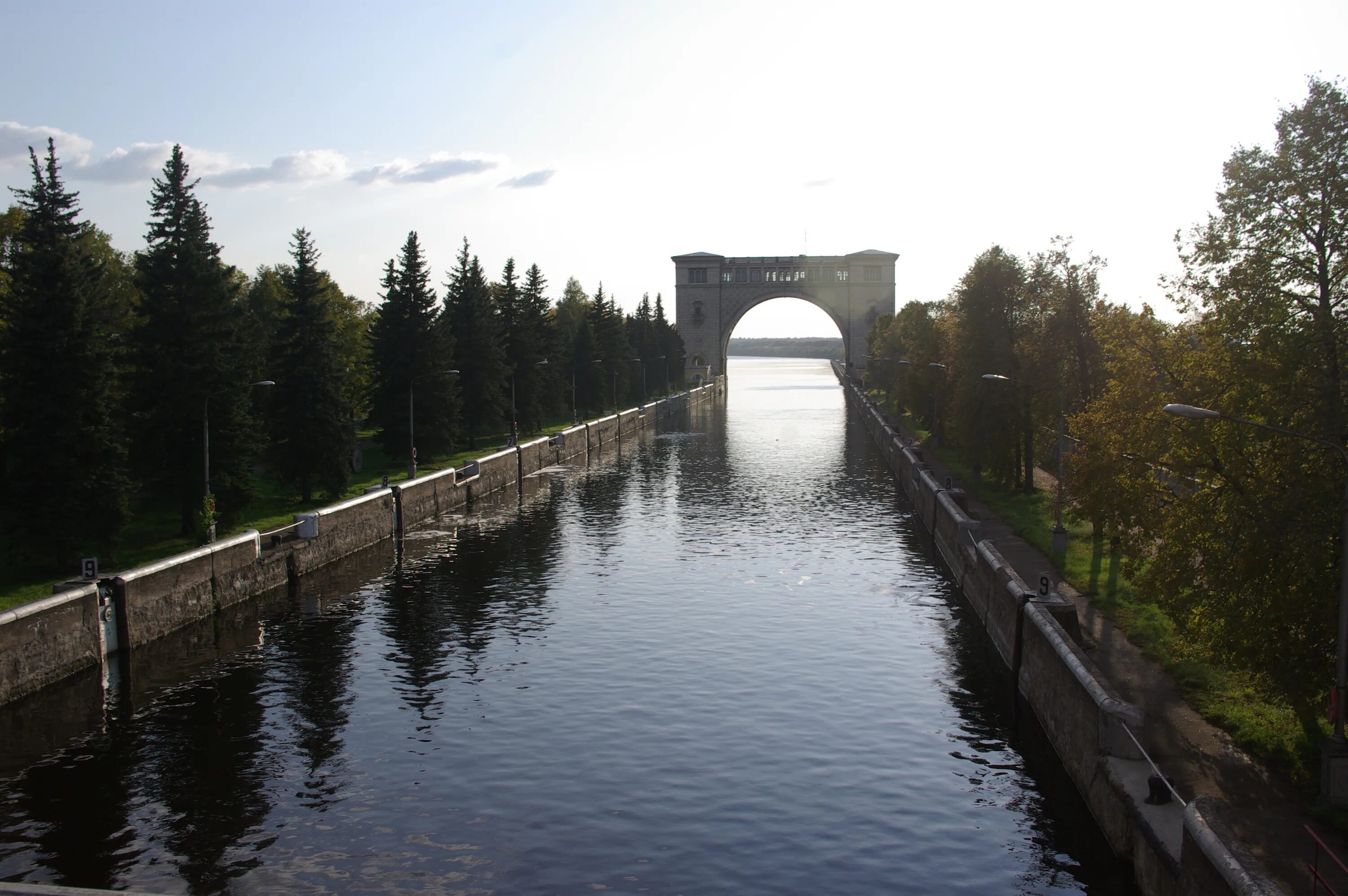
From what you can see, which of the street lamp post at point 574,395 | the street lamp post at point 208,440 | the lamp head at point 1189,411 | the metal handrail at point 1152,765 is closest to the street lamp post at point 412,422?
the street lamp post at point 208,440

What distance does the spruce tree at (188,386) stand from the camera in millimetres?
38000

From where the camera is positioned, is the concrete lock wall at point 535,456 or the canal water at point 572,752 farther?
the concrete lock wall at point 535,456

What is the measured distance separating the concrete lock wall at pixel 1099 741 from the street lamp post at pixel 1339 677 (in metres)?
1.94

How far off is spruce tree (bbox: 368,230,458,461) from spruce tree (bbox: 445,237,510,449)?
19.5 ft

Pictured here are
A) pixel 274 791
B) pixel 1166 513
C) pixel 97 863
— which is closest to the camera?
pixel 97 863

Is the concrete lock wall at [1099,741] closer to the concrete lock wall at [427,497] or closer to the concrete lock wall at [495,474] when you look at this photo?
the concrete lock wall at [427,497]

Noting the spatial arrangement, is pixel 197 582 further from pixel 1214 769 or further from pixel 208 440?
pixel 1214 769

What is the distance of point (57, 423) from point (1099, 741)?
27.7 m

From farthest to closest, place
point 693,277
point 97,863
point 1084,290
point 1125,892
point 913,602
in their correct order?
point 693,277
point 1084,290
point 913,602
point 97,863
point 1125,892

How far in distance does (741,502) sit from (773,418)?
54.1 metres

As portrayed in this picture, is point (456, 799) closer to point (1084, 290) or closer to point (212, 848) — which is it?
point (212, 848)

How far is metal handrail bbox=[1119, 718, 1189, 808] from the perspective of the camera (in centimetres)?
1434

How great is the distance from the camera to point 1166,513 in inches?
827

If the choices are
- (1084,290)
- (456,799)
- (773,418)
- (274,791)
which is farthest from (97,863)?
(773,418)
